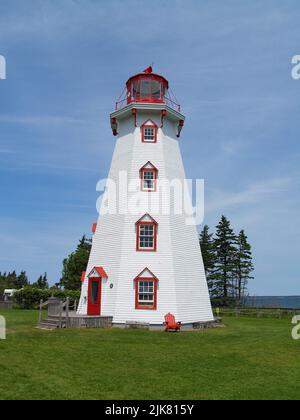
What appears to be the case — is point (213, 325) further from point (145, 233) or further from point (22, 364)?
point (22, 364)

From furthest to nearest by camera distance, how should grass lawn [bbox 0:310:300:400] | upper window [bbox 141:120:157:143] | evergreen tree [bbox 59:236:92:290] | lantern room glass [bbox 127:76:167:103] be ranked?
evergreen tree [bbox 59:236:92:290] → lantern room glass [bbox 127:76:167:103] → upper window [bbox 141:120:157:143] → grass lawn [bbox 0:310:300:400]

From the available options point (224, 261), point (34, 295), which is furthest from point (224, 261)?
point (34, 295)

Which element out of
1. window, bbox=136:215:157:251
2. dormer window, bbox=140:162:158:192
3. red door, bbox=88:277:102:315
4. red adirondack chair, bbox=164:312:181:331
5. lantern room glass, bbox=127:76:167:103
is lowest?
red adirondack chair, bbox=164:312:181:331

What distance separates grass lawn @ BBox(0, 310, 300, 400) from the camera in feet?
30.2

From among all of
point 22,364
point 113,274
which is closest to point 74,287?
point 113,274

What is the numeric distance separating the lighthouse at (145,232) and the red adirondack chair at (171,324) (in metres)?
0.54

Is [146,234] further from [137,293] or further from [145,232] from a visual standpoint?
[137,293]

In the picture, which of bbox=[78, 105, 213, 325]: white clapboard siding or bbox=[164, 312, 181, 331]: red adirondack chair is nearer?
bbox=[164, 312, 181, 331]: red adirondack chair

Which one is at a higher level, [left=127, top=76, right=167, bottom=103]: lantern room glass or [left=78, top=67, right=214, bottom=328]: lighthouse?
[left=127, top=76, right=167, bottom=103]: lantern room glass

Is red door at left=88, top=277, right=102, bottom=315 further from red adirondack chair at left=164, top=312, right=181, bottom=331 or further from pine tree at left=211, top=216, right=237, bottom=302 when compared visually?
pine tree at left=211, top=216, right=237, bottom=302

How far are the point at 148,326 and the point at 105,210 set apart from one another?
25.4 ft

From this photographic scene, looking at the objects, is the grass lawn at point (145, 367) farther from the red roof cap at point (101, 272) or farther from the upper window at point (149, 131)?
the upper window at point (149, 131)

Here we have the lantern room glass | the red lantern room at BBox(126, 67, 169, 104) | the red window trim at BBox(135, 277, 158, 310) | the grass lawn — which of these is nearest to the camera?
the grass lawn

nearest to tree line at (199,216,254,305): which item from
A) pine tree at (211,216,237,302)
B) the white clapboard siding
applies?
pine tree at (211,216,237,302)
